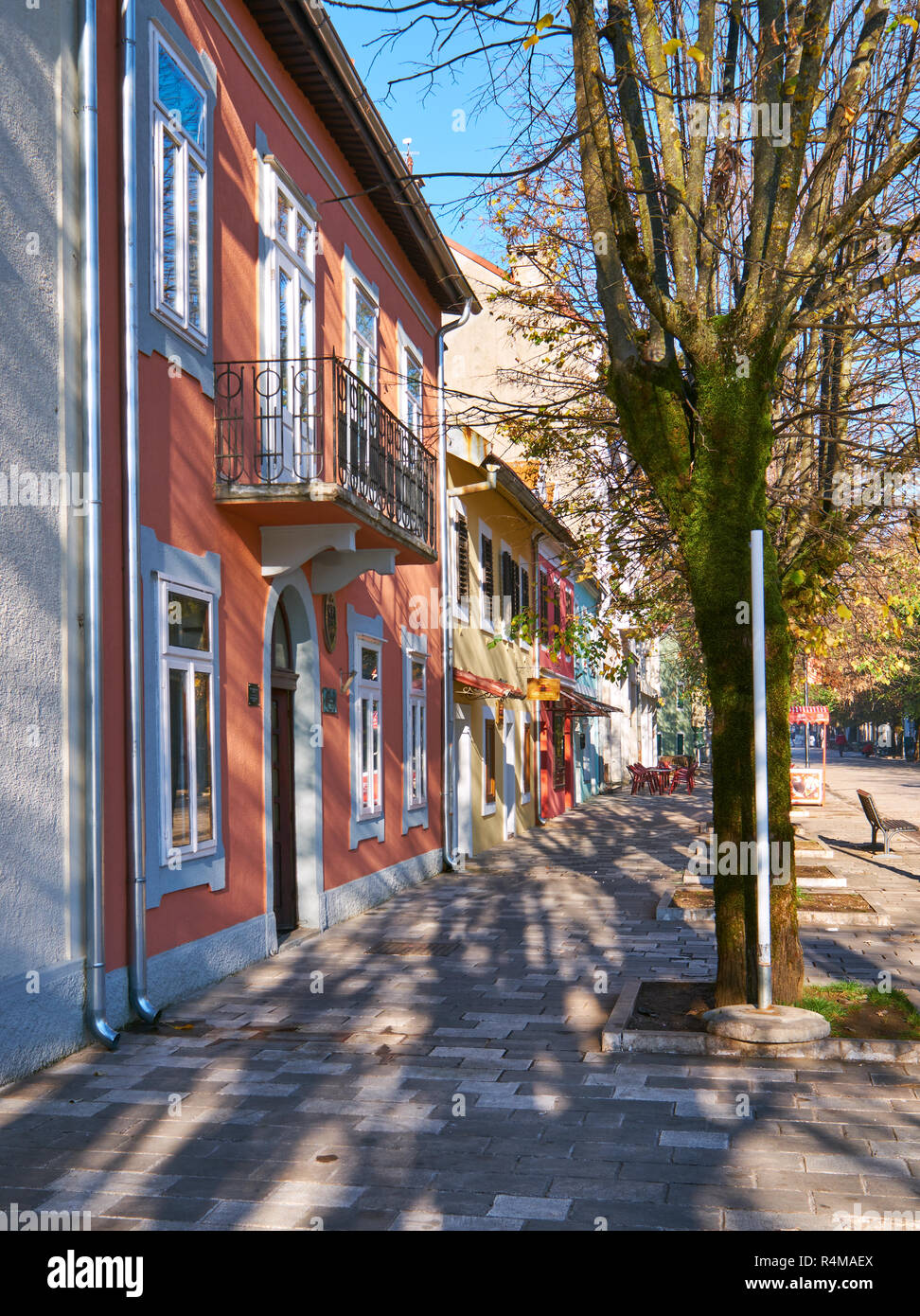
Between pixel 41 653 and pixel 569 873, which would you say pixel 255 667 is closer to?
pixel 41 653

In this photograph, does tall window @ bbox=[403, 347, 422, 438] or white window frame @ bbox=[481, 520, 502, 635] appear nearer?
tall window @ bbox=[403, 347, 422, 438]

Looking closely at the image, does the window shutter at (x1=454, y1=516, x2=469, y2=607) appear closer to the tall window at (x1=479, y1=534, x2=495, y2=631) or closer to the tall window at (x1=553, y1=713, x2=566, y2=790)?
the tall window at (x1=479, y1=534, x2=495, y2=631)

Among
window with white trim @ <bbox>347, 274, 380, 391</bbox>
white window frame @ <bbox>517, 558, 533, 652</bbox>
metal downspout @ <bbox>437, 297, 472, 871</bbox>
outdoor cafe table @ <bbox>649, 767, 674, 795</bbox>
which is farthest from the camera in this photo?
outdoor cafe table @ <bbox>649, 767, 674, 795</bbox>

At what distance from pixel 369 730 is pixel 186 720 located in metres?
5.45

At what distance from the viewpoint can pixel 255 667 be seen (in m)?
10.2

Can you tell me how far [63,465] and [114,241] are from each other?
1.61 meters

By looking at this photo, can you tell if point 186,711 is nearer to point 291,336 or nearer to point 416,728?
point 291,336

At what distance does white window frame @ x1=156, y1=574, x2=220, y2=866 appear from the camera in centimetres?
821

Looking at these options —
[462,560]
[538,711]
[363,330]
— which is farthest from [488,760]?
[363,330]

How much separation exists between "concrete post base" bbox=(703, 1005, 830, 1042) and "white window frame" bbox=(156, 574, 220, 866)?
365 cm

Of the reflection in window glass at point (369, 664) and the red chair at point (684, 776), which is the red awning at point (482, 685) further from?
Answer: the red chair at point (684, 776)

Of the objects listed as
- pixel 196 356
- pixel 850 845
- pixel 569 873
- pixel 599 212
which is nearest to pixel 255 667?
pixel 196 356

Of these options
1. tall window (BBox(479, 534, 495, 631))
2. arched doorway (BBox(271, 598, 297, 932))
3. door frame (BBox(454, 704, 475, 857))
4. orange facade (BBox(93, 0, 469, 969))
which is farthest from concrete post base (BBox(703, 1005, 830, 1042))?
tall window (BBox(479, 534, 495, 631))

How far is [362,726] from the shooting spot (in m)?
13.7
